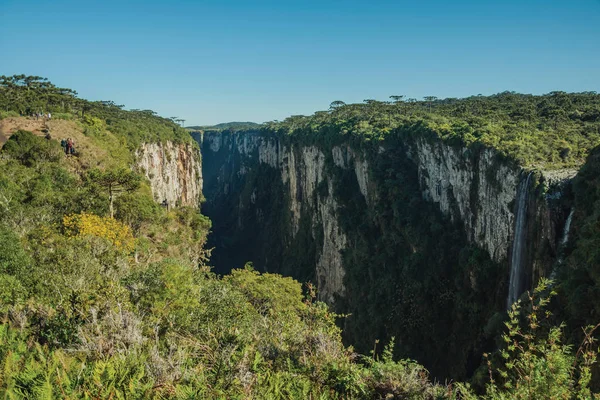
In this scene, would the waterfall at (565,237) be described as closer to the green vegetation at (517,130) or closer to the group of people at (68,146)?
the green vegetation at (517,130)

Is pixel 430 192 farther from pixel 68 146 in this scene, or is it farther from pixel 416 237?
pixel 68 146

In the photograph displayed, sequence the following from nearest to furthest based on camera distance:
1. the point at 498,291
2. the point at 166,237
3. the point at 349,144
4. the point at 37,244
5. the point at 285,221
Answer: the point at 37,244, the point at 498,291, the point at 166,237, the point at 349,144, the point at 285,221

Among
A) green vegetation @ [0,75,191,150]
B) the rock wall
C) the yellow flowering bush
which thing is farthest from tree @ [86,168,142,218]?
the rock wall

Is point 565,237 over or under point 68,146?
under

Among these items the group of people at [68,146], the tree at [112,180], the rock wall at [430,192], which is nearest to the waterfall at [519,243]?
the rock wall at [430,192]

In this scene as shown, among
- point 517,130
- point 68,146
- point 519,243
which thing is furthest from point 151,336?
point 517,130

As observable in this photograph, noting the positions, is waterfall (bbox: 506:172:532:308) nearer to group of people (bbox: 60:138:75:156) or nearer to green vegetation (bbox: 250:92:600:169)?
green vegetation (bbox: 250:92:600:169)

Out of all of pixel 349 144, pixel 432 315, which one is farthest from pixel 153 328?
pixel 349 144

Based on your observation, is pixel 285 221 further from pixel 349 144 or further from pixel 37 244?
pixel 37 244
